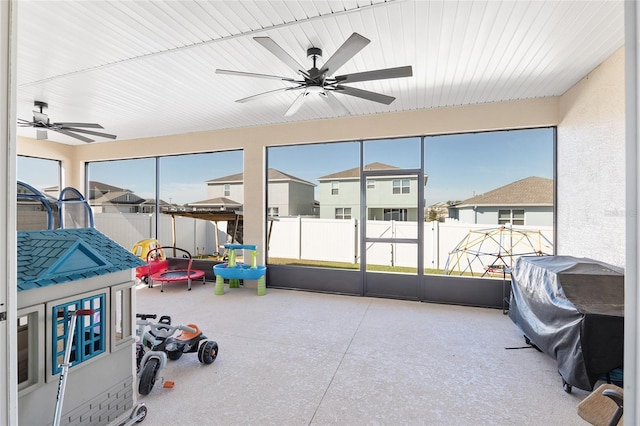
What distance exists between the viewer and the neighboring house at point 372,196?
4.96 meters

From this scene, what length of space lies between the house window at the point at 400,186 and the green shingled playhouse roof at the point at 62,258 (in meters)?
3.95

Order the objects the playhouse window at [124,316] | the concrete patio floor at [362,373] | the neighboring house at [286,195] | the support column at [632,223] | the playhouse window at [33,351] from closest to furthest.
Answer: the support column at [632,223] < the playhouse window at [33,351] < the playhouse window at [124,316] < the concrete patio floor at [362,373] < the neighboring house at [286,195]

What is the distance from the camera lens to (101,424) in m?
1.88

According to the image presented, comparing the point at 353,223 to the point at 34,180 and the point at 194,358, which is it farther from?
the point at 34,180

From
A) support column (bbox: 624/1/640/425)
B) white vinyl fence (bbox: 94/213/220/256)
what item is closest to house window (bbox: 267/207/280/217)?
white vinyl fence (bbox: 94/213/220/256)

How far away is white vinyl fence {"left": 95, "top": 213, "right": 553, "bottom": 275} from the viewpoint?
4.58 metres

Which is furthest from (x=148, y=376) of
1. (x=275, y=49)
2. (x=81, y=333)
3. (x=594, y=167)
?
(x=594, y=167)

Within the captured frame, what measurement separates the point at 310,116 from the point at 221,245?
10.6ft

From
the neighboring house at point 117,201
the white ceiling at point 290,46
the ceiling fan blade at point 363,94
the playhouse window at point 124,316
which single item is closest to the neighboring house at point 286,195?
the white ceiling at point 290,46

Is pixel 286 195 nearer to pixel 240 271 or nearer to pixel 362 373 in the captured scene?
pixel 240 271

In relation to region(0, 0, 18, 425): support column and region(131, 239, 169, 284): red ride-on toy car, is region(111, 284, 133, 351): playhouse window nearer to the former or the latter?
region(0, 0, 18, 425): support column

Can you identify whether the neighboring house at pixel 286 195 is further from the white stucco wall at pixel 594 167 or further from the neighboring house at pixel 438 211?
the white stucco wall at pixel 594 167

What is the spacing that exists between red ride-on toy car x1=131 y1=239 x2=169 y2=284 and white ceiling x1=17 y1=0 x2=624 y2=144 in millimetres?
2750

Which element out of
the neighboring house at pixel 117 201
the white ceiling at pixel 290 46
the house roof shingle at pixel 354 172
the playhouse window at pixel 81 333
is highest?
the white ceiling at pixel 290 46
